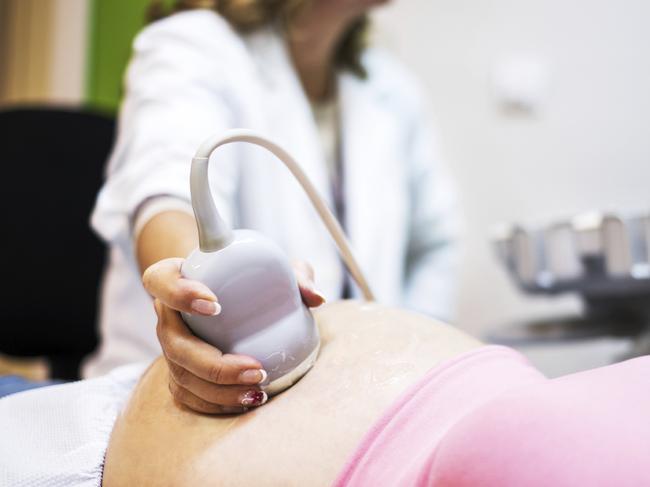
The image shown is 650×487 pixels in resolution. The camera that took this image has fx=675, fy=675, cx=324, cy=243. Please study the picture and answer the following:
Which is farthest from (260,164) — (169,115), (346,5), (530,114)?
(530,114)

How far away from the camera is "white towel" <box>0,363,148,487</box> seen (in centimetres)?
43

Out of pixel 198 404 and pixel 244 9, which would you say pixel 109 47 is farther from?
pixel 198 404

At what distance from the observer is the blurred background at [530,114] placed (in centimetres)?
139

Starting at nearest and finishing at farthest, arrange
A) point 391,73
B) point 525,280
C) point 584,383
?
point 584,383 < point 525,280 < point 391,73

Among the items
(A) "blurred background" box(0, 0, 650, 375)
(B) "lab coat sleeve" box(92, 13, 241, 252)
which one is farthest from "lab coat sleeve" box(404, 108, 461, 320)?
(B) "lab coat sleeve" box(92, 13, 241, 252)

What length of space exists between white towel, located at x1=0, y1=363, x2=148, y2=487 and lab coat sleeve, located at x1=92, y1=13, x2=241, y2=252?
0.80 ft

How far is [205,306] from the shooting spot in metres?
0.39

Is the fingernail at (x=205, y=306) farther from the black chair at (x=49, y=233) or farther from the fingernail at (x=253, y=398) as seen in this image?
the black chair at (x=49, y=233)

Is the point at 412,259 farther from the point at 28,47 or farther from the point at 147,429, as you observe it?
the point at 28,47

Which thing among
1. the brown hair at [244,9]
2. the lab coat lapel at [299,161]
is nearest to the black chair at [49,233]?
the brown hair at [244,9]

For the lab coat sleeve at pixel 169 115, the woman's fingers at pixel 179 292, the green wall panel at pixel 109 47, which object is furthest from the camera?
the green wall panel at pixel 109 47

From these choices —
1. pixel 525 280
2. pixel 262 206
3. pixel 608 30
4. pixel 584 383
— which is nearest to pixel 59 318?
pixel 262 206

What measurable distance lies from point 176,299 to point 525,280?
478mm

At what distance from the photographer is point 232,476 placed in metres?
0.38
